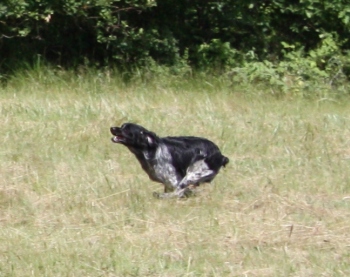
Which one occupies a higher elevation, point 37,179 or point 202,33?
point 37,179

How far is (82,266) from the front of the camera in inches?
247

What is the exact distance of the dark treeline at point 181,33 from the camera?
13.2 metres

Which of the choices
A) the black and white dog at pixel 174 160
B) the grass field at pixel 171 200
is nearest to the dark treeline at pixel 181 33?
the grass field at pixel 171 200

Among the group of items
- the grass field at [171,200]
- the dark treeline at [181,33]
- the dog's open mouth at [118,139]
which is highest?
the dog's open mouth at [118,139]

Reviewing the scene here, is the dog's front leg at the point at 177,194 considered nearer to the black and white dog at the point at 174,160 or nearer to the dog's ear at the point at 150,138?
the black and white dog at the point at 174,160

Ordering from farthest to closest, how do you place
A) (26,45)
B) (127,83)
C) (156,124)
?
1. (26,45)
2. (127,83)
3. (156,124)

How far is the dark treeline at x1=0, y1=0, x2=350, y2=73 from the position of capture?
43.4ft

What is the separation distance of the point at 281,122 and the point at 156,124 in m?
1.46

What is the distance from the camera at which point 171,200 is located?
304 inches

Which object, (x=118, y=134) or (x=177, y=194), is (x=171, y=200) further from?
(x=118, y=134)

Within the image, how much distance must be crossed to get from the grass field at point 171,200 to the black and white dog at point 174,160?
17cm

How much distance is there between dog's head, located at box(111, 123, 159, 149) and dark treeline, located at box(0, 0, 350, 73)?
207 inches

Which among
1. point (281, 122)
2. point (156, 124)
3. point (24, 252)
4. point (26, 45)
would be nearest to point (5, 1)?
point (26, 45)

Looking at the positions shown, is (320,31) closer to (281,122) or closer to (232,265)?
(281,122)
